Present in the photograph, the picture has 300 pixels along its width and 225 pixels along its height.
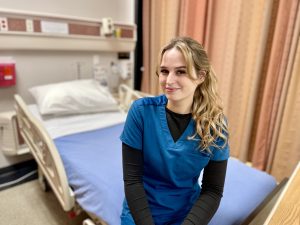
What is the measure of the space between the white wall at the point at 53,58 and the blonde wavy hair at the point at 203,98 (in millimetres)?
1558

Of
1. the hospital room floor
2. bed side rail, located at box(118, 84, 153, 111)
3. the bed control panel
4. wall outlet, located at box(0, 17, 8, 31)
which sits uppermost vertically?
wall outlet, located at box(0, 17, 8, 31)

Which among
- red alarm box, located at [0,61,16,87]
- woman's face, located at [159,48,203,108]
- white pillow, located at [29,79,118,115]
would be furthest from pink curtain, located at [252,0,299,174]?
red alarm box, located at [0,61,16,87]

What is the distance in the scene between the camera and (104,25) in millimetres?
2355

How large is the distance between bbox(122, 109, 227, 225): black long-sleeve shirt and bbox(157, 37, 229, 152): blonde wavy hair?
0.06m

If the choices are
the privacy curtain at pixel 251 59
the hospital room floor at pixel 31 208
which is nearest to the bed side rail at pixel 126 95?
the privacy curtain at pixel 251 59

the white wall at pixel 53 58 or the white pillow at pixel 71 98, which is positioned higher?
the white wall at pixel 53 58

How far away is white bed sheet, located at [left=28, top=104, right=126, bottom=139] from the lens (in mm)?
1849

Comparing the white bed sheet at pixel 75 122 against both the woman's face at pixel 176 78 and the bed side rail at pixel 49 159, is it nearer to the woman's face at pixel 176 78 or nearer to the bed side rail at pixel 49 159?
the bed side rail at pixel 49 159

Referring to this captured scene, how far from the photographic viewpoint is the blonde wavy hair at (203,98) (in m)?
0.91

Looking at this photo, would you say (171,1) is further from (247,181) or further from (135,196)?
(135,196)

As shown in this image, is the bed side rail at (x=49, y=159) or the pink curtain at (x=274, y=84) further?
the pink curtain at (x=274, y=84)

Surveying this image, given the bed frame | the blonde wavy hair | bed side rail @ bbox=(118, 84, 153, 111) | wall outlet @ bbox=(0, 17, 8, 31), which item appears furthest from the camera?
bed side rail @ bbox=(118, 84, 153, 111)

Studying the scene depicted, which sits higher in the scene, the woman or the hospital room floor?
the woman

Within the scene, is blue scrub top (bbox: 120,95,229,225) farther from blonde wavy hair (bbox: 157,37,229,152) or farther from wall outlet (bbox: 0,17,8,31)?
wall outlet (bbox: 0,17,8,31)
